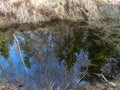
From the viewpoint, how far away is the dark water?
6741mm

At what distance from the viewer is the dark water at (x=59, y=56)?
6741mm

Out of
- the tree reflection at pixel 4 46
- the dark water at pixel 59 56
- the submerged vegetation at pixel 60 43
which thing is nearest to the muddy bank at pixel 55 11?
the submerged vegetation at pixel 60 43

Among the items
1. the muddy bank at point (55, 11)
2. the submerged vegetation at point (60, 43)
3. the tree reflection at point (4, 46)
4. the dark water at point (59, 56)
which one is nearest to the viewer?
the dark water at point (59, 56)

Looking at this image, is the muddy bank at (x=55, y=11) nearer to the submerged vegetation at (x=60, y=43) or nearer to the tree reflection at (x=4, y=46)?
the submerged vegetation at (x=60, y=43)

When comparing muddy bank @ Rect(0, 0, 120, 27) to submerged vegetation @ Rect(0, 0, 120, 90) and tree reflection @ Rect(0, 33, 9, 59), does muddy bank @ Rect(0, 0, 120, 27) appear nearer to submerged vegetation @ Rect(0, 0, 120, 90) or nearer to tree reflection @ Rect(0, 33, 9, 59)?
submerged vegetation @ Rect(0, 0, 120, 90)

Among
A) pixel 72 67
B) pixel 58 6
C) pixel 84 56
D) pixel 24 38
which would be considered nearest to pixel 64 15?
pixel 58 6

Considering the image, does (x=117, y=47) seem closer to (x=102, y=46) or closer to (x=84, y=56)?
(x=102, y=46)

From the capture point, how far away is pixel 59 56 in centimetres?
857

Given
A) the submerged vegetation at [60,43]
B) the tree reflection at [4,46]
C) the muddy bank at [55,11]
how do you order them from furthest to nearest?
the muddy bank at [55,11]
the tree reflection at [4,46]
the submerged vegetation at [60,43]

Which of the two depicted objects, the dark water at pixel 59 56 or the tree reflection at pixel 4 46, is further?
the tree reflection at pixel 4 46

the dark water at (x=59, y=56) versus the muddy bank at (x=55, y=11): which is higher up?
the muddy bank at (x=55, y=11)

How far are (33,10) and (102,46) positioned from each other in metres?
4.51

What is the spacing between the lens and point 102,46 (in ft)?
31.6

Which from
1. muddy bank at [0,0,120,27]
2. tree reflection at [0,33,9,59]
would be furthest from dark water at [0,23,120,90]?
muddy bank at [0,0,120,27]
